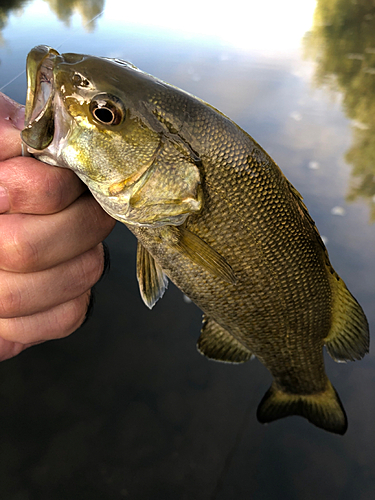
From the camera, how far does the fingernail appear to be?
696mm

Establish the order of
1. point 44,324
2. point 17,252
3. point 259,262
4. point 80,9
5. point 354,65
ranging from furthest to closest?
point 80,9, point 354,65, point 44,324, point 259,262, point 17,252

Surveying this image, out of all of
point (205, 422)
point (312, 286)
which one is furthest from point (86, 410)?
point (312, 286)

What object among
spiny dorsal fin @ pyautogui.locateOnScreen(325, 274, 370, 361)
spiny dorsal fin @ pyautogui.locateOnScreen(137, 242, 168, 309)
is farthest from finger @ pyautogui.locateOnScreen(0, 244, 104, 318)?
spiny dorsal fin @ pyautogui.locateOnScreen(325, 274, 370, 361)

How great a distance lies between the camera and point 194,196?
0.76m

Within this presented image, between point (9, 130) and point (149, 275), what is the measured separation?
0.49 metres

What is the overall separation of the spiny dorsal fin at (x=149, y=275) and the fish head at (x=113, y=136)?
7.2 inches

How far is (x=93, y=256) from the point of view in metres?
0.96

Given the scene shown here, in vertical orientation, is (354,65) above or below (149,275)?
above

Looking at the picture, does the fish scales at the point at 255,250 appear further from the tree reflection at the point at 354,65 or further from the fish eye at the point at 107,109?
the tree reflection at the point at 354,65

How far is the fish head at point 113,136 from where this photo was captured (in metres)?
0.64

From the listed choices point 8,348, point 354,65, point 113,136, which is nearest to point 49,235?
point 113,136

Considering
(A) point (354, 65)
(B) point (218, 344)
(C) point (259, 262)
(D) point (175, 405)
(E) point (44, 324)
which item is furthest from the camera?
(A) point (354, 65)

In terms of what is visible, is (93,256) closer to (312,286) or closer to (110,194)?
(110,194)

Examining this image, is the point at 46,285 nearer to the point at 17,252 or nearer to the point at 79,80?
the point at 17,252
